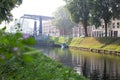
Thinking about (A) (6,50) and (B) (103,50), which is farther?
(B) (103,50)

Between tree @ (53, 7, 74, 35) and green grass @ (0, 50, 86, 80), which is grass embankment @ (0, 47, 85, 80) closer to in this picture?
green grass @ (0, 50, 86, 80)

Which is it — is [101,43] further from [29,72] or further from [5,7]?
[29,72]

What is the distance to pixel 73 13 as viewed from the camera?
6906 cm

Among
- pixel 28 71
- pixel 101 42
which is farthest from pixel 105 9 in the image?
pixel 28 71

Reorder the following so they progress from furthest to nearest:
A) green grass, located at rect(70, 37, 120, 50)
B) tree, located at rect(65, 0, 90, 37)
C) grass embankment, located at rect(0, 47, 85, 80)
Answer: tree, located at rect(65, 0, 90, 37) < green grass, located at rect(70, 37, 120, 50) < grass embankment, located at rect(0, 47, 85, 80)

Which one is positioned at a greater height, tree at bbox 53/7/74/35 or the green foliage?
tree at bbox 53/7/74/35

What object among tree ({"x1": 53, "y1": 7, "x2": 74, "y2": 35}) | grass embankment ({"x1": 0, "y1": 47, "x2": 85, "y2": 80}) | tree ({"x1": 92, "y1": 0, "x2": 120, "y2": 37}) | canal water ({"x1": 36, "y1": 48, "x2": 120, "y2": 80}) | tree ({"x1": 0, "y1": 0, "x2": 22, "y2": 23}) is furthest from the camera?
tree ({"x1": 53, "y1": 7, "x2": 74, "y2": 35})

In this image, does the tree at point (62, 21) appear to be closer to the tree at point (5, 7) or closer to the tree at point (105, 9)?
the tree at point (105, 9)

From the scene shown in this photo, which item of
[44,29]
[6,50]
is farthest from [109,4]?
[44,29]

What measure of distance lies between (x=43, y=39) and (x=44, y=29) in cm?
8284

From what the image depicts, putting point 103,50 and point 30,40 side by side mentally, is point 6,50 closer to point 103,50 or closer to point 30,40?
point 30,40

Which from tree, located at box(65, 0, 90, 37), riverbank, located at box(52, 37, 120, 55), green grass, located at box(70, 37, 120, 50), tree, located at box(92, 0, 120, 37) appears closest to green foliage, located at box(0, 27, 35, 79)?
riverbank, located at box(52, 37, 120, 55)

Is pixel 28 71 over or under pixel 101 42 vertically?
over

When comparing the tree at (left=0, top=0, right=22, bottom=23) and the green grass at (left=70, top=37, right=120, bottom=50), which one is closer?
the tree at (left=0, top=0, right=22, bottom=23)
